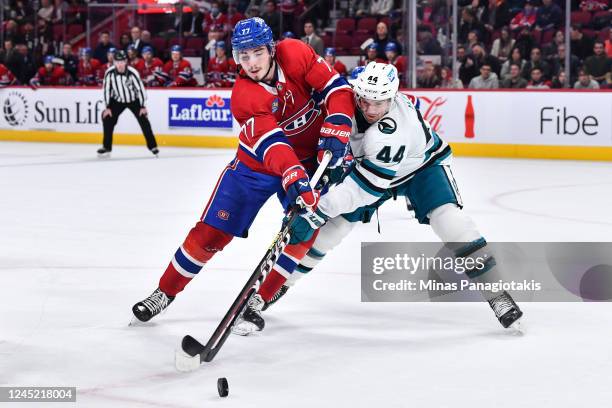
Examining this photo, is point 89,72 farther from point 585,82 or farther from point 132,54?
point 585,82

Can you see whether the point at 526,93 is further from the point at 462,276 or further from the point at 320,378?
the point at 320,378

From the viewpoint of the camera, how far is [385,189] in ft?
12.5

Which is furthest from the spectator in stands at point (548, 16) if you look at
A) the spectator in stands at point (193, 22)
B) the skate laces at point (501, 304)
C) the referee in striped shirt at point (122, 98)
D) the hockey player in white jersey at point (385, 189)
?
the skate laces at point (501, 304)

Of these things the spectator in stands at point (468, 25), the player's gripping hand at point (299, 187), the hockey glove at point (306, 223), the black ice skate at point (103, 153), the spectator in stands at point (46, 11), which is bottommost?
the black ice skate at point (103, 153)

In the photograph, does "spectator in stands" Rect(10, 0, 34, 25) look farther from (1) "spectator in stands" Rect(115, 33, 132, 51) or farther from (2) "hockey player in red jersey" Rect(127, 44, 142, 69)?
(2) "hockey player in red jersey" Rect(127, 44, 142, 69)

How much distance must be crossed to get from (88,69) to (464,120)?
5438 mm

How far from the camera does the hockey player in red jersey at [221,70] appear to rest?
1337cm

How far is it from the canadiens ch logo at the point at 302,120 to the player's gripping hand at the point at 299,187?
49 cm

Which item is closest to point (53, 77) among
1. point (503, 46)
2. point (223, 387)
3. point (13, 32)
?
point (13, 32)

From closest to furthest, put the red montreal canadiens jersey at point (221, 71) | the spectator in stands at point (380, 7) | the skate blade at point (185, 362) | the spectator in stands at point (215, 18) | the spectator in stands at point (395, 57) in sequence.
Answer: the skate blade at point (185, 362) < the spectator in stands at point (395, 57) < the spectator in stands at point (380, 7) < the red montreal canadiens jersey at point (221, 71) < the spectator in stands at point (215, 18)

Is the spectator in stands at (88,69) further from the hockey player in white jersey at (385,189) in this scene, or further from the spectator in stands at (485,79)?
the hockey player in white jersey at (385,189)

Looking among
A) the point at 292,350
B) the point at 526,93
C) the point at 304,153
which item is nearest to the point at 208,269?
the point at 304,153

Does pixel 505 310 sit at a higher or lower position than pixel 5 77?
lower

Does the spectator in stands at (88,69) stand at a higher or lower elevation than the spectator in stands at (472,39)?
lower
